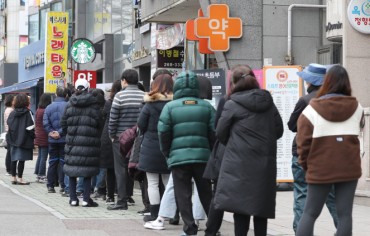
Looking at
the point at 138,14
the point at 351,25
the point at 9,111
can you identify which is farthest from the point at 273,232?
the point at 138,14

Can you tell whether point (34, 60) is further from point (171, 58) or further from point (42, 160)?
point (42, 160)

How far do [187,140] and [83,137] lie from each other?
3450 mm

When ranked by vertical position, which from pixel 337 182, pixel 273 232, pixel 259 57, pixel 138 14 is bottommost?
pixel 273 232

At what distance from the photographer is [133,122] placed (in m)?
12.1

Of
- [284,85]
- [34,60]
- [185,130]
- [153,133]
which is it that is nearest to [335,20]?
[284,85]

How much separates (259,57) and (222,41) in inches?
40.6

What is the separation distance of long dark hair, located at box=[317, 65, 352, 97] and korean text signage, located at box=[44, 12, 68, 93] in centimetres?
2889

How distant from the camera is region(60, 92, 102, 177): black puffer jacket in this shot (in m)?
12.7

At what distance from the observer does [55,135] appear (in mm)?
15094

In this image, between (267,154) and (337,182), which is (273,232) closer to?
(267,154)

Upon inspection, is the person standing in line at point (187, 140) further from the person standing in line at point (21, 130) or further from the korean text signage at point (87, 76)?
the korean text signage at point (87, 76)

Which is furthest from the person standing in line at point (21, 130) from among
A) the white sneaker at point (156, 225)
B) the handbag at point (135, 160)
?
the white sneaker at point (156, 225)

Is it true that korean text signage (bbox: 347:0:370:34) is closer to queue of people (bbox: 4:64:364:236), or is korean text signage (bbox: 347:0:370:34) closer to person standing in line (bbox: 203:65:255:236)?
queue of people (bbox: 4:64:364:236)

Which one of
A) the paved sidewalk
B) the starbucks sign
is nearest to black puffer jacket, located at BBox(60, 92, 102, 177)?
the paved sidewalk
